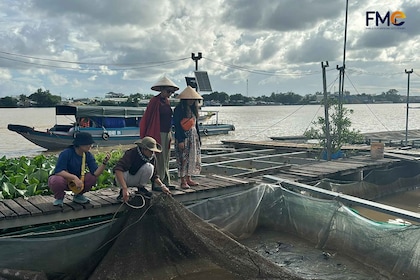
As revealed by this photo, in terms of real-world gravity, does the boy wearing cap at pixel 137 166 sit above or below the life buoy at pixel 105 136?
above

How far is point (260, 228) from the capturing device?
6562mm

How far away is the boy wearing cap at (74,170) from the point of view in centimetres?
441

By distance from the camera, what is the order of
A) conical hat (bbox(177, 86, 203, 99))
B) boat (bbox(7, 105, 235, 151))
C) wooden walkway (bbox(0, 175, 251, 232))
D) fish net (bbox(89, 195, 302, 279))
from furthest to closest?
1. boat (bbox(7, 105, 235, 151))
2. conical hat (bbox(177, 86, 203, 99))
3. wooden walkway (bbox(0, 175, 251, 232))
4. fish net (bbox(89, 195, 302, 279))

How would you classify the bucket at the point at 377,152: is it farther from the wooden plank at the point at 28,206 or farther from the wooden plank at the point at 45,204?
the wooden plank at the point at 28,206

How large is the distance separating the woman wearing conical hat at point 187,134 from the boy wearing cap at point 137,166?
3.33 feet

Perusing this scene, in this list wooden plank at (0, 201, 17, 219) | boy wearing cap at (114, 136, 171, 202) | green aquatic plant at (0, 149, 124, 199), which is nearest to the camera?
wooden plank at (0, 201, 17, 219)

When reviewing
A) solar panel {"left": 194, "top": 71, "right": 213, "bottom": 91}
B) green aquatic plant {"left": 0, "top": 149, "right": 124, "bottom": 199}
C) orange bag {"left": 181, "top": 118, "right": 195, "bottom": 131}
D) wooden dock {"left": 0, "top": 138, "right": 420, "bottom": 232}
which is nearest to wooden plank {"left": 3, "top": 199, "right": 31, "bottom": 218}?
wooden dock {"left": 0, "top": 138, "right": 420, "bottom": 232}

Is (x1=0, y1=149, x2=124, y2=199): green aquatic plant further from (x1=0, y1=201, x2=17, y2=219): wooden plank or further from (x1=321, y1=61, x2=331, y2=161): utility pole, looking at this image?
(x1=321, y1=61, x2=331, y2=161): utility pole

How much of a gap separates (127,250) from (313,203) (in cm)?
287

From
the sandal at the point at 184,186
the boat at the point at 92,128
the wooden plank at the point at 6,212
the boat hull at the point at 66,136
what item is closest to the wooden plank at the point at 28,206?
the wooden plank at the point at 6,212

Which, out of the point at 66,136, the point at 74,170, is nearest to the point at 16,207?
the point at 74,170

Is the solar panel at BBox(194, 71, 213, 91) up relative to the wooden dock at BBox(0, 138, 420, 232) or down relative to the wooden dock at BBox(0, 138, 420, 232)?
up

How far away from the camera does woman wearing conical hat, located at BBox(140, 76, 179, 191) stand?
212 inches

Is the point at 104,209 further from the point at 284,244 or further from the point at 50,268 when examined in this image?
the point at 284,244
